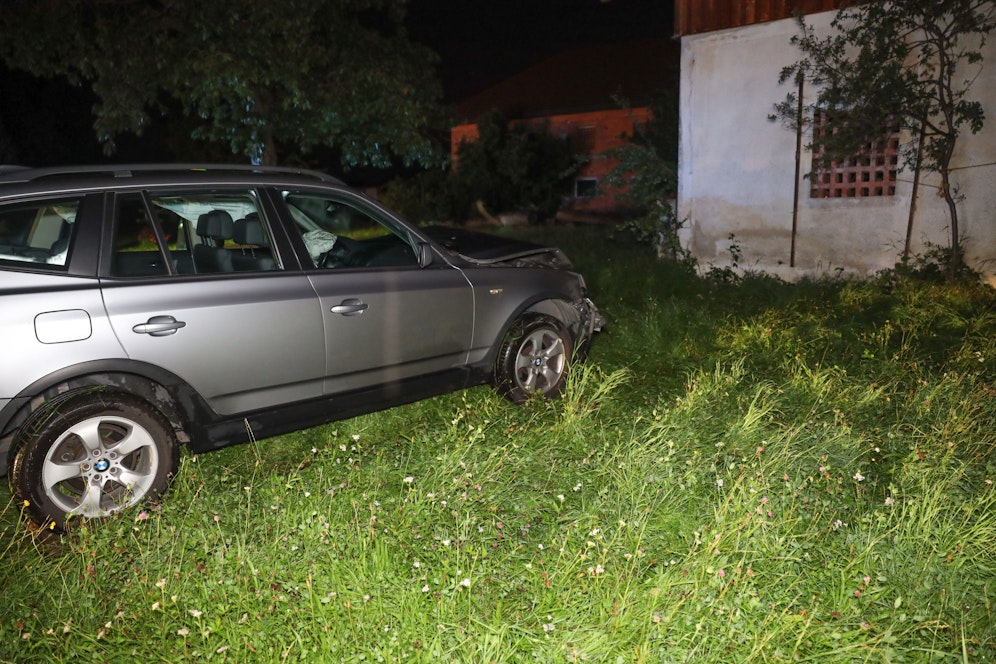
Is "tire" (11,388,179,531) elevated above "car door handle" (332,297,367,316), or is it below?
below

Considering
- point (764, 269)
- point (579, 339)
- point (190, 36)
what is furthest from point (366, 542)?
point (190, 36)

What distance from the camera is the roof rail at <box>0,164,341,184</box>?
13.1 ft

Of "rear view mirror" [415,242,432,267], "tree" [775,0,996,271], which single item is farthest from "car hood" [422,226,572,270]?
"tree" [775,0,996,271]

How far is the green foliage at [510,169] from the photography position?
74.6ft

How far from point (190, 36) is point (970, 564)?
1406 cm

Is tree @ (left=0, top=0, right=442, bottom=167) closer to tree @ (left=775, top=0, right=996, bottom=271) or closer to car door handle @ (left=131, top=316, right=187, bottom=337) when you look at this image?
tree @ (left=775, top=0, right=996, bottom=271)

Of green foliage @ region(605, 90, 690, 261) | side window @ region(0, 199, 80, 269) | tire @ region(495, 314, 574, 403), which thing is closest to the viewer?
side window @ region(0, 199, 80, 269)

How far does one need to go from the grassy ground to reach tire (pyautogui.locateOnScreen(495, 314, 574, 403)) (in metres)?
0.17

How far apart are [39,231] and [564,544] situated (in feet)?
9.70

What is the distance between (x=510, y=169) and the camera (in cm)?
2264

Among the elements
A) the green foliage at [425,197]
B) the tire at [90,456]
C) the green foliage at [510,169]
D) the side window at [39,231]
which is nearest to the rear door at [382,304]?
the tire at [90,456]

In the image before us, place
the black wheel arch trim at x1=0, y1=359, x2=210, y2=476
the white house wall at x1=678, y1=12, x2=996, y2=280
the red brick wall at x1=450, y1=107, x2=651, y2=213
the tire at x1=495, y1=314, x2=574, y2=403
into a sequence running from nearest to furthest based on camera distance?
the black wheel arch trim at x1=0, y1=359, x2=210, y2=476 → the tire at x1=495, y1=314, x2=574, y2=403 → the white house wall at x1=678, y1=12, x2=996, y2=280 → the red brick wall at x1=450, y1=107, x2=651, y2=213

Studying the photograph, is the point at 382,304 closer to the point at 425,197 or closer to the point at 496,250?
the point at 496,250

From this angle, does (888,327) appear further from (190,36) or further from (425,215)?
(425,215)
